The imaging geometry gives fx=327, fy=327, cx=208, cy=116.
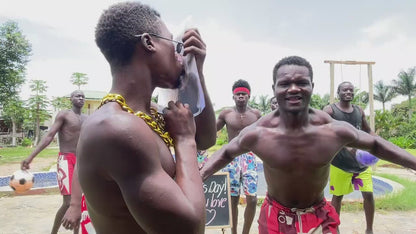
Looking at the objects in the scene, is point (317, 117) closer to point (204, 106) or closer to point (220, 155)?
point (220, 155)

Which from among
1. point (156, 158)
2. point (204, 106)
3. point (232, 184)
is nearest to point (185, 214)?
point (156, 158)

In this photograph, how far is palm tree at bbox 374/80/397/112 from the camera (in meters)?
48.7

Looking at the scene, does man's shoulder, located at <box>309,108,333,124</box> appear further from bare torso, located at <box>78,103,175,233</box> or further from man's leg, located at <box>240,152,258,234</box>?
man's leg, located at <box>240,152,258,234</box>

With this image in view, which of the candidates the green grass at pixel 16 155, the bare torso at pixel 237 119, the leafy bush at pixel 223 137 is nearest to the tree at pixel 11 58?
the green grass at pixel 16 155

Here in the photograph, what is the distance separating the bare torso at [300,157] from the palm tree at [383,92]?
52.4 meters

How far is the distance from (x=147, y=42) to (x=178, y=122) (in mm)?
338

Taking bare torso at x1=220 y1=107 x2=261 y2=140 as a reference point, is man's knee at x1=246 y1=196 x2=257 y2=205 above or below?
below

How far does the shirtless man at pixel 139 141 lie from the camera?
103 cm

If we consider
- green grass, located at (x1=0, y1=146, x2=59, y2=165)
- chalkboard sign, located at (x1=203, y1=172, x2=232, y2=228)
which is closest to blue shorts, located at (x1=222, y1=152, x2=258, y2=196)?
chalkboard sign, located at (x1=203, y1=172, x2=232, y2=228)

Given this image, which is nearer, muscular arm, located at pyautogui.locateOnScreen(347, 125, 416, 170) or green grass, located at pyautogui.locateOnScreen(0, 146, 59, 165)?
muscular arm, located at pyautogui.locateOnScreen(347, 125, 416, 170)

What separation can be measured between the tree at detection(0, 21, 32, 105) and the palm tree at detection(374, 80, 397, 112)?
47.3 meters

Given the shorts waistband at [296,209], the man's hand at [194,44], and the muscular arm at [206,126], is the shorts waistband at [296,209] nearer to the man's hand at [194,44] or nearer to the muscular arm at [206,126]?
the muscular arm at [206,126]

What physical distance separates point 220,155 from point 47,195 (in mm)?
6489

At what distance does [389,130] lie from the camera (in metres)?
25.0
